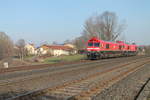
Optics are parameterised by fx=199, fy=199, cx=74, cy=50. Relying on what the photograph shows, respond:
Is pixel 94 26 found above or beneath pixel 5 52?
above

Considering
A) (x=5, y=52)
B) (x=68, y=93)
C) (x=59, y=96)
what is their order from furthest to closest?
(x=5, y=52)
(x=68, y=93)
(x=59, y=96)

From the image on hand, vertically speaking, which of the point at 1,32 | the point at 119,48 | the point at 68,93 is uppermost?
the point at 1,32

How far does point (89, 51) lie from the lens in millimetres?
32281

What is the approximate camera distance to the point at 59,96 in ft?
24.4

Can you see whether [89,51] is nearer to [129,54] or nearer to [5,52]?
[5,52]

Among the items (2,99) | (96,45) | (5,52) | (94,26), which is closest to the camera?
(2,99)

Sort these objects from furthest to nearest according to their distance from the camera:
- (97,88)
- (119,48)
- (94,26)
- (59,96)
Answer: (94,26)
(119,48)
(97,88)
(59,96)

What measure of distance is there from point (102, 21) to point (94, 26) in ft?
15.2

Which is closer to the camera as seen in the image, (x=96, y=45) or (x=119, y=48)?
(x=96, y=45)

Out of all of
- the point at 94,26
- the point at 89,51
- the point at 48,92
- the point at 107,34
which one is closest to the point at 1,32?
the point at 89,51

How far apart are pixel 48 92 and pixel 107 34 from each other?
207 ft

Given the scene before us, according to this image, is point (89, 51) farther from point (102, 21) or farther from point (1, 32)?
point (102, 21)

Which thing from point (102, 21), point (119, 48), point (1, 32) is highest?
point (102, 21)

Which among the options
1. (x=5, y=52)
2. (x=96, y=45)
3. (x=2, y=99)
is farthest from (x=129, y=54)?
(x=2, y=99)
